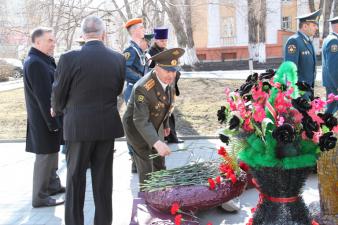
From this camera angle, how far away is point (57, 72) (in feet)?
11.1

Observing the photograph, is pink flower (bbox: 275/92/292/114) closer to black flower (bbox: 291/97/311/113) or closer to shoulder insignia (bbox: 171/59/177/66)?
black flower (bbox: 291/97/311/113)

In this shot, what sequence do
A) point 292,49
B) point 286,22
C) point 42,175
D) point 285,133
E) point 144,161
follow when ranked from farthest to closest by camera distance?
1. point 286,22
2. point 292,49
3. point 42,175
4. point 144,161
5. point 285,133

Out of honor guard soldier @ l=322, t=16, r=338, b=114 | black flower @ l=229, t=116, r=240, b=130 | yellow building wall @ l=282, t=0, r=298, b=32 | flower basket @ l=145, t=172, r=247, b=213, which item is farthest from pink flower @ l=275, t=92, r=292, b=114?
yellow building wall @ l=282, t=0, r=298, b=32

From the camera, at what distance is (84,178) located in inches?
141

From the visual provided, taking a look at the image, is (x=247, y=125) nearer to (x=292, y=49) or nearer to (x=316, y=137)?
(x=316, y=137)

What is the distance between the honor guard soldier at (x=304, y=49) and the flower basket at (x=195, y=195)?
2752 mm

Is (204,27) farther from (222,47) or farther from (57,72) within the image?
(57,72)

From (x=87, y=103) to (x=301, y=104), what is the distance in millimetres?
1836

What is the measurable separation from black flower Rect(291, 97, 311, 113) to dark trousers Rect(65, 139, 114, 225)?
187 centimetres

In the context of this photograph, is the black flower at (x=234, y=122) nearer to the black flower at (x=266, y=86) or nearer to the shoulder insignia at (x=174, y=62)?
the black flower at (x=266, y=86)

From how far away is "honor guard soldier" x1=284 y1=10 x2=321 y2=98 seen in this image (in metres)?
5.52

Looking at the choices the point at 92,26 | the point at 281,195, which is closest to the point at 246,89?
the point at 281,195

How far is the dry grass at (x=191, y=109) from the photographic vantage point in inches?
344

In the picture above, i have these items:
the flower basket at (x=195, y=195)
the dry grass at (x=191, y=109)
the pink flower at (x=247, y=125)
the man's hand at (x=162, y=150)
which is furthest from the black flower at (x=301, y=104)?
the dry grass at (x=191, y=109)
